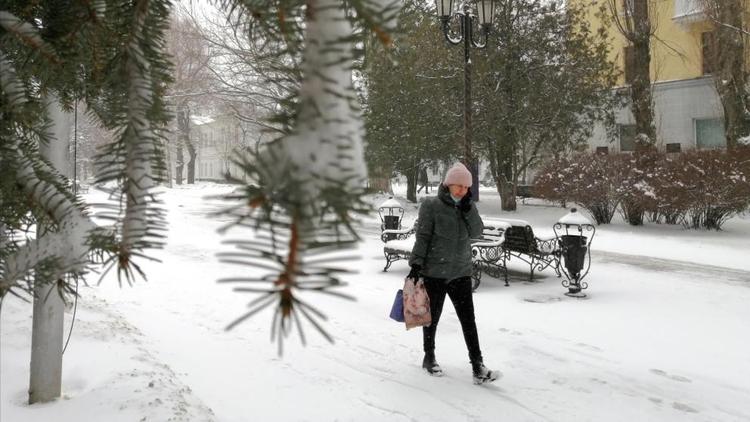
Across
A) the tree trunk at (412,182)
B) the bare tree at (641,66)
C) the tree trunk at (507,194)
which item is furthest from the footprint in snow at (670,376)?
the tree trunk at (412,182)

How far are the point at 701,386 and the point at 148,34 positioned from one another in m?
5.07

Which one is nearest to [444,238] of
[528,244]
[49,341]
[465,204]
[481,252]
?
[465,204]

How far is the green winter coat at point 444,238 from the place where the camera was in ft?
15.5

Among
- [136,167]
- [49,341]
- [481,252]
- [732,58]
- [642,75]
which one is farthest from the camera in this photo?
[732,58]

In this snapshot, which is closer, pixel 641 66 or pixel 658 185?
pixel 658 185

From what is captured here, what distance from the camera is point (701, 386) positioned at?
452cm

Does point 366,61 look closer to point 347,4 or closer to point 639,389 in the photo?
point 347,4

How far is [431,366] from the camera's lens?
187 inches

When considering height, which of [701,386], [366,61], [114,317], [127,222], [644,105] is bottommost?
[701,386]

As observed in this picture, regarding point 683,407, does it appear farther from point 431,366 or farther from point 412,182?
point 412,182

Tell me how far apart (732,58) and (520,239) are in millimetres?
14116

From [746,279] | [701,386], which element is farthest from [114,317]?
[746,279]

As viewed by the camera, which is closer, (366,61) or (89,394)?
(366,61)

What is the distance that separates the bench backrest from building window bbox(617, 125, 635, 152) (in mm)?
16500
